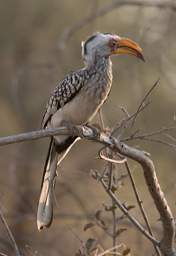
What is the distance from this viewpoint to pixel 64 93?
419 cm

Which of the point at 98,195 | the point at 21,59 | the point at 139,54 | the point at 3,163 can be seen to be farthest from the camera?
the point at 21,59

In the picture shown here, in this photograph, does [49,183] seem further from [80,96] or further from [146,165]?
[146,165]

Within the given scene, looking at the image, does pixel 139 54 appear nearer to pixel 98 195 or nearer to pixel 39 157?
pixel 98 195

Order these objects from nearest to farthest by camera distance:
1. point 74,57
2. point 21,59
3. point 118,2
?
point 118,2
point 74,57
point 21,59

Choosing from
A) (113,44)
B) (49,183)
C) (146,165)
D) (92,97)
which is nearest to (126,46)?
(113,44)

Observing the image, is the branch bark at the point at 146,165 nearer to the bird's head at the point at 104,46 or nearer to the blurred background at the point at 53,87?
the bird's head at the point at 104,46

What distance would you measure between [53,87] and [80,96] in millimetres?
3957

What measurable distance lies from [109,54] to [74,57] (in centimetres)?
685

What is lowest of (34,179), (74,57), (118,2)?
(34,179)

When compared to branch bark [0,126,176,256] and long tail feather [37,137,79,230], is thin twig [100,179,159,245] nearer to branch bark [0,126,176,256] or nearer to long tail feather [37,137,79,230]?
branch bark [0,126,176,256]

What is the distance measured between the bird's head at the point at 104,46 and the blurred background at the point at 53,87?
0.29 meters

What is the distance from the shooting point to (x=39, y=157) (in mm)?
11859

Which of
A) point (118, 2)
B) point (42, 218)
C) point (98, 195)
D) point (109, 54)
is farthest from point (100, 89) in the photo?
point (98, 195)

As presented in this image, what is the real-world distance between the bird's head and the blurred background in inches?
11.5
